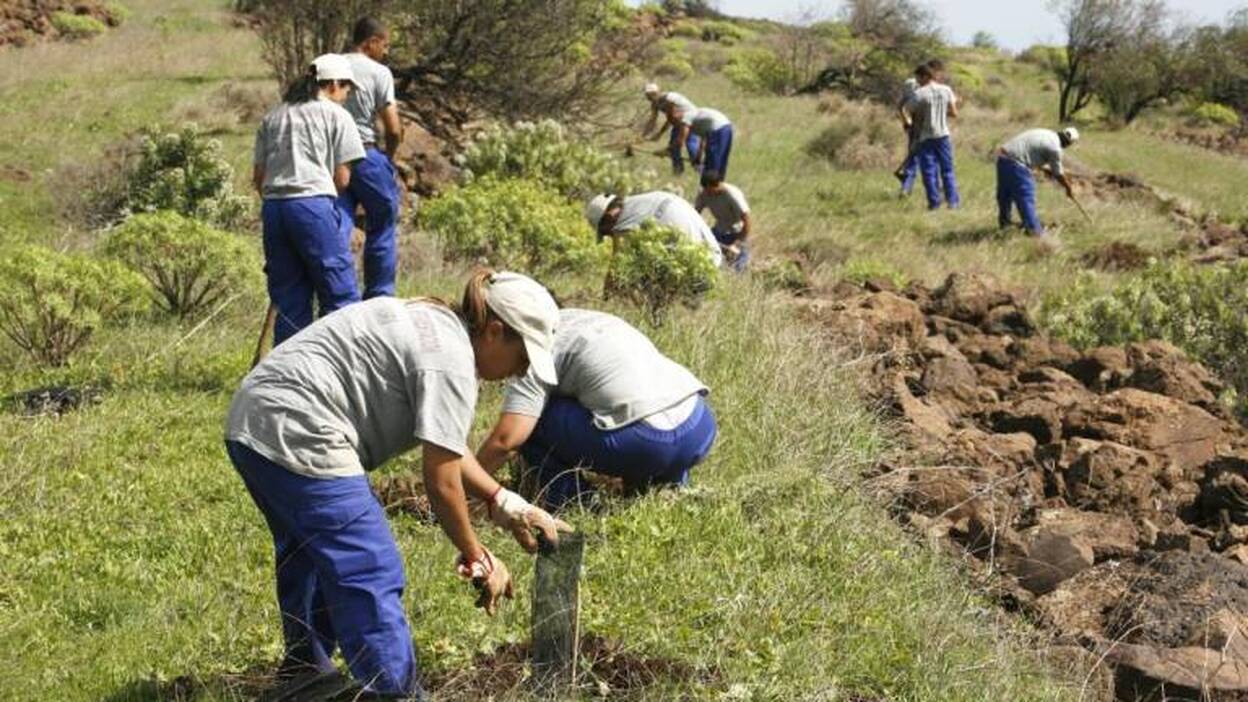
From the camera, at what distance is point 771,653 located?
430 cm

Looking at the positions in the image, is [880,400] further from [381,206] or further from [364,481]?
[364,481]

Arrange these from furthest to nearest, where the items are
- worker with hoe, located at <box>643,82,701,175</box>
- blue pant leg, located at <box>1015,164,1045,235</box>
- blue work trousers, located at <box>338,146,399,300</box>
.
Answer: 1. worker with hoe, located at <box>643,82,701,175</box>
2. blue pant leg, located at <box>1015,164,1045,235</box>
3. blue work trousers, located at <box>338,146,399,300</box>

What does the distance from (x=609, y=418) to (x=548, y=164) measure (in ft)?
28.0

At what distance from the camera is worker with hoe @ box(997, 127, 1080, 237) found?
1515 cm

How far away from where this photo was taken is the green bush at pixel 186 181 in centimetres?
1202

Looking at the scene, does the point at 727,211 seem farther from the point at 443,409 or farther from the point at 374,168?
the point at 443,409

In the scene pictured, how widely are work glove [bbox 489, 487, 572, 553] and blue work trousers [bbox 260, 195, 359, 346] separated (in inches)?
132

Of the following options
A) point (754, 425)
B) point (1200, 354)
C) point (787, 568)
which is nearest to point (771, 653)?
point (787, 568)

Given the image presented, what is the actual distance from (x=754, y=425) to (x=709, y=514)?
1280 mm

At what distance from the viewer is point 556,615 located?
397cm

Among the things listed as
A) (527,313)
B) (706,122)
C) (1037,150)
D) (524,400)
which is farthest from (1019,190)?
(527,313)

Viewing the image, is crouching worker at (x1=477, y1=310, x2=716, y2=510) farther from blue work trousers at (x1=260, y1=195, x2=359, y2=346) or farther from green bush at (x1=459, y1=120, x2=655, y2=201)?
green bush at (x1=459, y1=120, x2=655, y2=201)

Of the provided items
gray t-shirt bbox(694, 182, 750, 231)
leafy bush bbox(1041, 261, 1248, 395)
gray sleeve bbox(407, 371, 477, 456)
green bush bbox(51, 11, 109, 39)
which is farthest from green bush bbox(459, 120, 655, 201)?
green bush bbox(51, 11, 109, 39)

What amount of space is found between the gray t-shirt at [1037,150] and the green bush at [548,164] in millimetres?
4088
